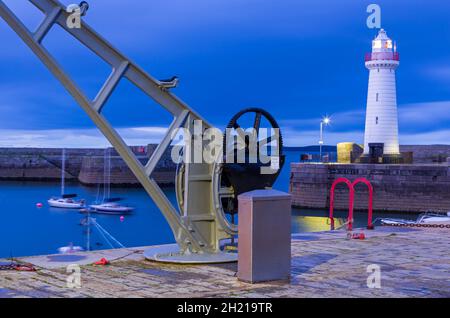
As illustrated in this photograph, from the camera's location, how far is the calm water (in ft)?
162

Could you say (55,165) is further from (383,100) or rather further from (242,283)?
(242,283)

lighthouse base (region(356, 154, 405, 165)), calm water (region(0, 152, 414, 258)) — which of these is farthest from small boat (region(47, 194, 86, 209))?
lighthouse base (region(356, 154, 405, 165))

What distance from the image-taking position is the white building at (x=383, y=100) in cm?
6325

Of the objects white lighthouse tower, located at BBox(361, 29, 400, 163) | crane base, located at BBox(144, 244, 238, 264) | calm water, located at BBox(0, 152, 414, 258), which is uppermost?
white lighthouse tower, located at BBox(361, 29, 400, 163)

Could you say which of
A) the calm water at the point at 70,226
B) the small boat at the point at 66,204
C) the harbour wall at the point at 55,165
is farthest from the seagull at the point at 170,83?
the harbour wall at the point at 55,165

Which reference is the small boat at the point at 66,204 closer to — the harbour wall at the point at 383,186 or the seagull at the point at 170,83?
the harbour wall at the point at 383,186

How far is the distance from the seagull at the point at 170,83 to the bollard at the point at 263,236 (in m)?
2.80

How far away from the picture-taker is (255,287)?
29.1 feet

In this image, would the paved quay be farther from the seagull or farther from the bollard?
the seagull

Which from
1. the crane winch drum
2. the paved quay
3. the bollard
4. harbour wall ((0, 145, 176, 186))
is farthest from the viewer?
harbour wall ((0, 145, 176, 186))

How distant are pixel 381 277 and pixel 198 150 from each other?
148 inches

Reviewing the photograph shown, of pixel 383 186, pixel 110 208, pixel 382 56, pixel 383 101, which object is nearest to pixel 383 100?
pixel 383 101

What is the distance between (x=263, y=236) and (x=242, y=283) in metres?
0.71
